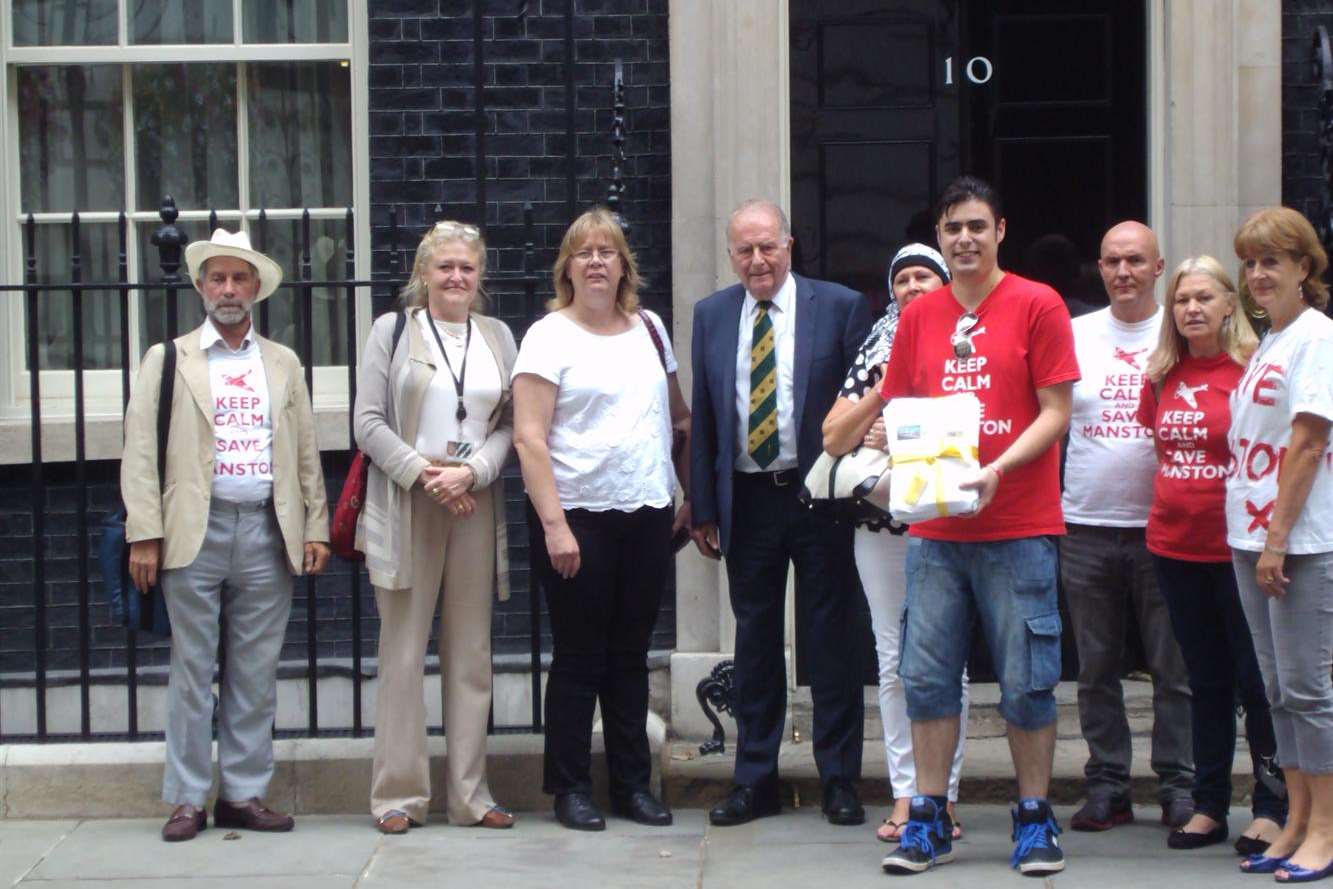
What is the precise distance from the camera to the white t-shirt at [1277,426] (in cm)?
525

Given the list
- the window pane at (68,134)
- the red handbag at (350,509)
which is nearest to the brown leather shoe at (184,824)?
the red handbag at (350,509)

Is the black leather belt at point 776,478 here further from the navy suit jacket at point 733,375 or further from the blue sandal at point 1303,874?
the blue sandal at point 1303,874

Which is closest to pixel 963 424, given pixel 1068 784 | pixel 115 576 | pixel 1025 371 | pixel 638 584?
pixel 1025 371

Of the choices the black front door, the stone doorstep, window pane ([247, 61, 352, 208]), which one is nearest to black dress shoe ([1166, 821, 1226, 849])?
the stone doorstep

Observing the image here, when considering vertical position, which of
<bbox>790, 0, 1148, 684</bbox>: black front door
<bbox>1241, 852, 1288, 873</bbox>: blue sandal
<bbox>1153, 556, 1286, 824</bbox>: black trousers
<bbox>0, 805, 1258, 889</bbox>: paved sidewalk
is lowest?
<bbox>0, 805, 1258, 889</bbox>: paved sidewalk

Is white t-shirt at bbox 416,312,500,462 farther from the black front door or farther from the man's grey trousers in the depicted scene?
the black front door

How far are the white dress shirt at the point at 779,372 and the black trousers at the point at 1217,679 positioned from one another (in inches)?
45.8

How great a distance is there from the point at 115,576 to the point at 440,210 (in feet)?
6.94

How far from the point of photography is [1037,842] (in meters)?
5.46

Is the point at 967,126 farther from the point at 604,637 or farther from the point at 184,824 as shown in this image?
the point at 184,824

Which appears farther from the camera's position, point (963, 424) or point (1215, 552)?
point (1215, 552)

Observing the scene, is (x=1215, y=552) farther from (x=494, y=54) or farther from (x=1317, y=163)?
(x=494, y=54)

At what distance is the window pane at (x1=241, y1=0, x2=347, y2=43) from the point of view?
7586 millimetres

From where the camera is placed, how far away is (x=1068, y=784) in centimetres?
646
